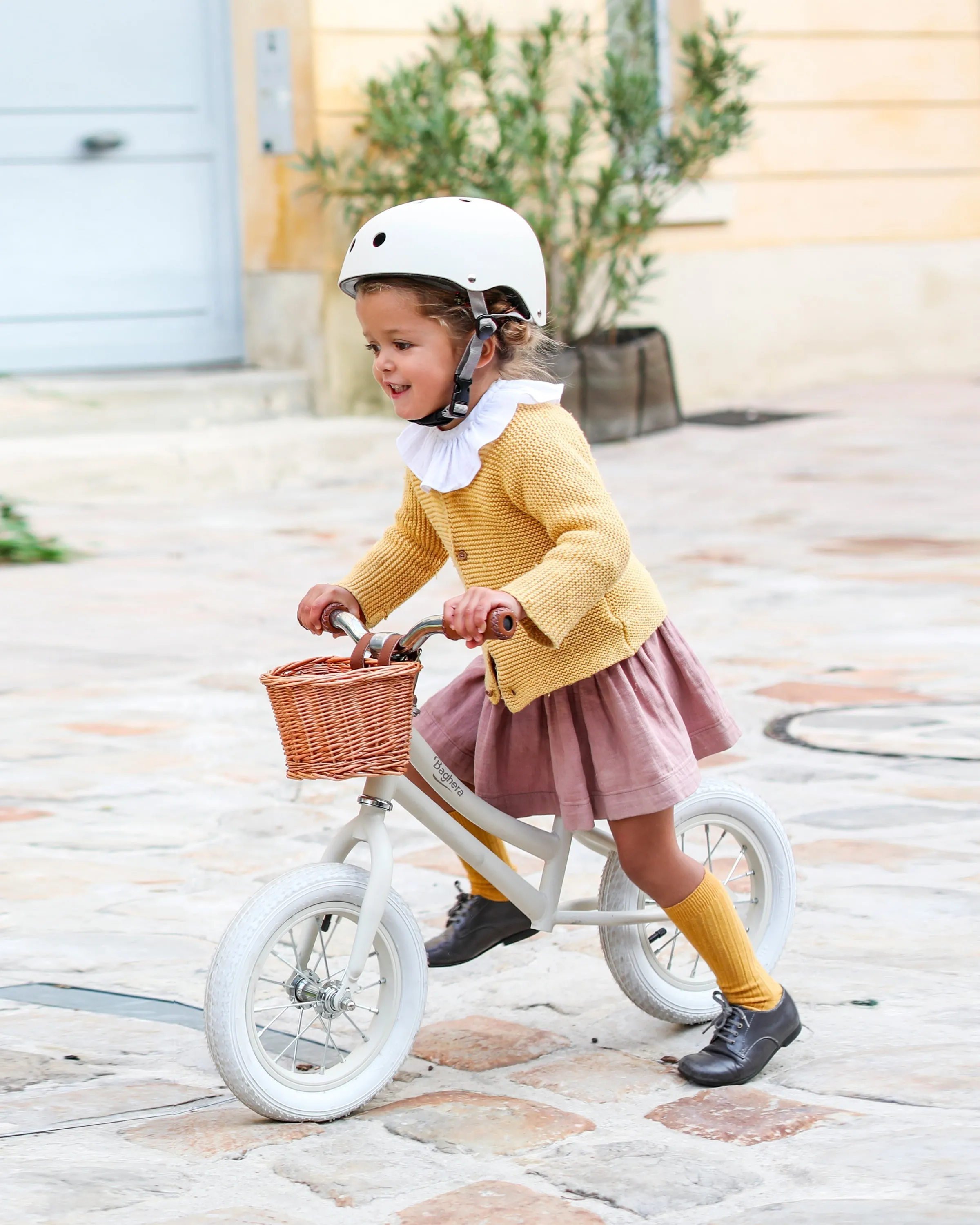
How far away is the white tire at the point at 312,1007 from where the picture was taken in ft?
7.54

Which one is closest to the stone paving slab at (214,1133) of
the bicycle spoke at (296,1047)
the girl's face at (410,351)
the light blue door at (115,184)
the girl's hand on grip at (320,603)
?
the bicycle spoke at (296,1047)

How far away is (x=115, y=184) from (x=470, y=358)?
6.97 meters

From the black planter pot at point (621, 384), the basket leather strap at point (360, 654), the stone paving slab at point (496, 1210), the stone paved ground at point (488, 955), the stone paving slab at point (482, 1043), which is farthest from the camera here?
the black planter pot at point (621, 384)

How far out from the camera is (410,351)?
243 centimetres

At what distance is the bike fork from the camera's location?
2398 millimetres

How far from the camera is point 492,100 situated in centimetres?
875

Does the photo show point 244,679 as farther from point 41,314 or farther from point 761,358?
point 761,358

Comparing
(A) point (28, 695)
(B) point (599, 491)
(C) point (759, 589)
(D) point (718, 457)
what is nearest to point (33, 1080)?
(B) point (599, 491)

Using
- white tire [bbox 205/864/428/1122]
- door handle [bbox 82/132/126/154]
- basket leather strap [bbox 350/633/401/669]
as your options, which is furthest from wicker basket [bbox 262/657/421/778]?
door handle [bbox 82/132/126/154]

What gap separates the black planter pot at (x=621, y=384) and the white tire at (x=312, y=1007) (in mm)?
6497

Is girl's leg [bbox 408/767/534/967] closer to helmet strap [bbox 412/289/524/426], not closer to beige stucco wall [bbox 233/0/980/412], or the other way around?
helmet strap [bbox 412/289/524/426]

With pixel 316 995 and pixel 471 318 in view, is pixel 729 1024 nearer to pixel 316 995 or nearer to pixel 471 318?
pixel 316 995

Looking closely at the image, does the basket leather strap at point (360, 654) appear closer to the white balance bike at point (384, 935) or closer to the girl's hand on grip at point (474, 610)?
the white balance bike at point (384, 935)

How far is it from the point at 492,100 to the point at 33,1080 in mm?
7073
